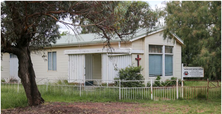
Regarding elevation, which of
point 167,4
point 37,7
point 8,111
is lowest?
point 8,111

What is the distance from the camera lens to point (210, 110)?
9273 mm

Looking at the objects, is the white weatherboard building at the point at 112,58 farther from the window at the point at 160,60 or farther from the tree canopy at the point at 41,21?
the tree canopy at the point at 41,21

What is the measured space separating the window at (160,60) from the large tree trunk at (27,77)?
862 cm

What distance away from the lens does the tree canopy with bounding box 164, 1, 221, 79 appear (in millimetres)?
11352

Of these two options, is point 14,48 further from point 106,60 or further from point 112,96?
point 106,60

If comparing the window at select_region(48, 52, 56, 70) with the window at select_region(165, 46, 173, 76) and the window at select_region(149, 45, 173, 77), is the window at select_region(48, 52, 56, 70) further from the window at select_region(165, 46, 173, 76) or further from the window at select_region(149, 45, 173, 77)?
the window at select_region(165, 46, 173, 76)

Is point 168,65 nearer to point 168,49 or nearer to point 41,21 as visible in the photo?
point 168,49

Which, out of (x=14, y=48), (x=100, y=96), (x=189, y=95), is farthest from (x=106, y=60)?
(x=14, y=48)

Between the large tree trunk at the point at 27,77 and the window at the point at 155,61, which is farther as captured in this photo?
the window at the point at 155,61

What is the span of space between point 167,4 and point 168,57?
18.6 ft

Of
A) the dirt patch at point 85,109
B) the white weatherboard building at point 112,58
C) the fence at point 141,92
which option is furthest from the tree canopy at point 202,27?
the dirt patch at point 85,109

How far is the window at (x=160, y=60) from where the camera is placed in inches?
672

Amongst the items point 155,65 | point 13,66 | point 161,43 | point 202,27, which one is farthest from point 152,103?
point 13,66

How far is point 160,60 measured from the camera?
17.5 m
